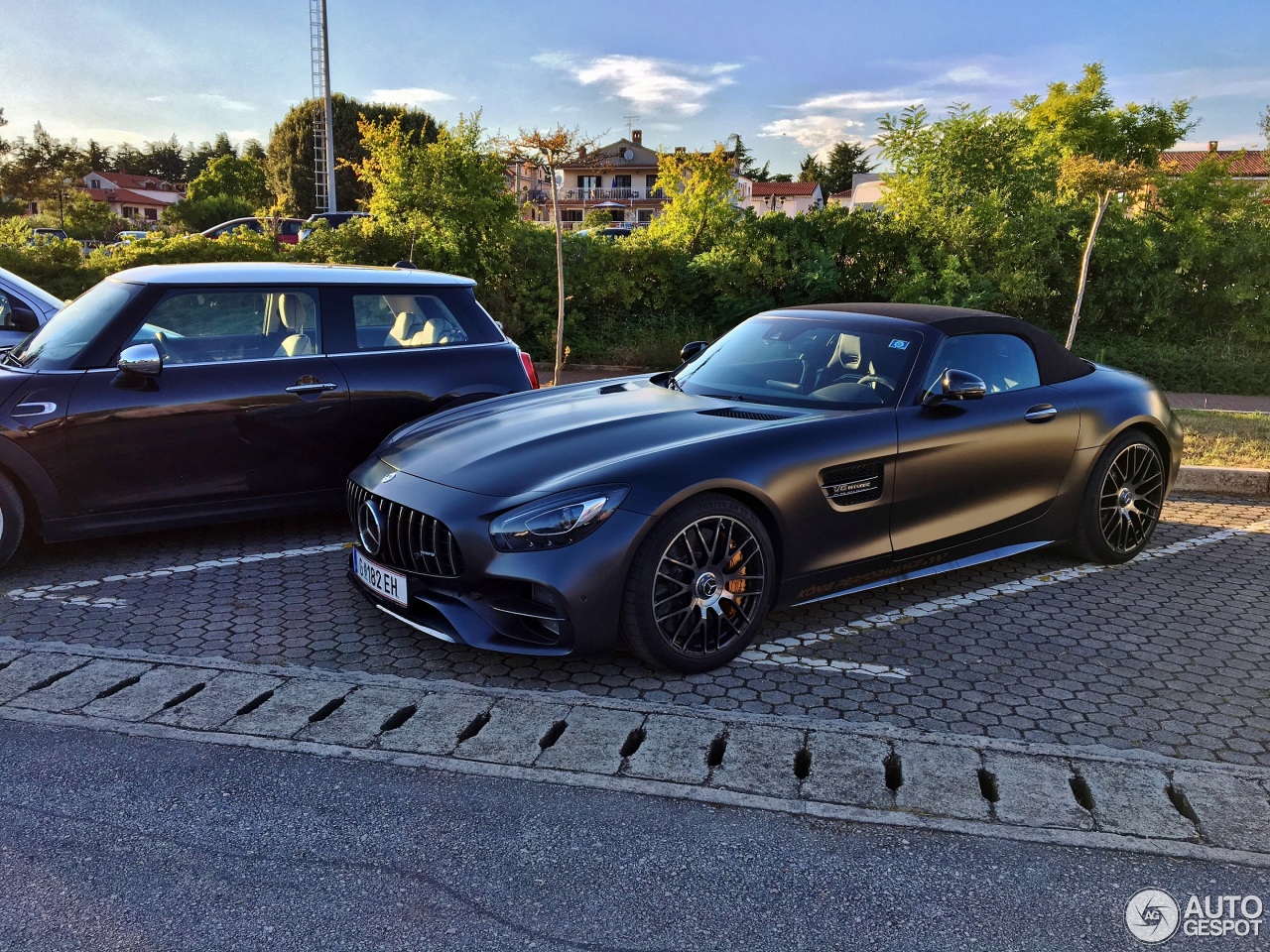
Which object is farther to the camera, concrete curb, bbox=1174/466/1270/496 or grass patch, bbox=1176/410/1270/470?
grass patch, bbox=1176/410/1270/470

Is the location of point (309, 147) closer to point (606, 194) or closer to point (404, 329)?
point (606, 194)

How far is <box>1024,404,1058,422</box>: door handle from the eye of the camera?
5.14 m

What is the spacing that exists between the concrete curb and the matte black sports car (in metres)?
2.08

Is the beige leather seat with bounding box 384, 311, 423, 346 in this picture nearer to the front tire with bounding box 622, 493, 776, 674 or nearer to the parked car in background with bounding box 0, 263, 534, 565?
the parked car in background with bounding box 0, 263, 534, 565

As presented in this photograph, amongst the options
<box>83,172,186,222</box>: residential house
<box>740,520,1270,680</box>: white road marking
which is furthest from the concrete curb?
<box>83,172,186,222</box>: residential house

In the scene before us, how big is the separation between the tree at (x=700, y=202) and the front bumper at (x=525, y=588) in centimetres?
1074

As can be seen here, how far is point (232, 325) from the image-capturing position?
18.7 feet

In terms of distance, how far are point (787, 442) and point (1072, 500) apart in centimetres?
206

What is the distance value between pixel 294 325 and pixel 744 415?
285 cm

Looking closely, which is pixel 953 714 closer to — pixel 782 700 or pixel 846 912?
pixel 782 700

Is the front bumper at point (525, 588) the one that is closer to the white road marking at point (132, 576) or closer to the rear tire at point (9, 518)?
the white road marking at point (132, 576)

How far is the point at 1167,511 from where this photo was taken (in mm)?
7059

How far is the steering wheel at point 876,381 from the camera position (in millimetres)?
4793

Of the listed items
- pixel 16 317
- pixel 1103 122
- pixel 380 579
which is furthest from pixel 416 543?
pixel 1103 122
